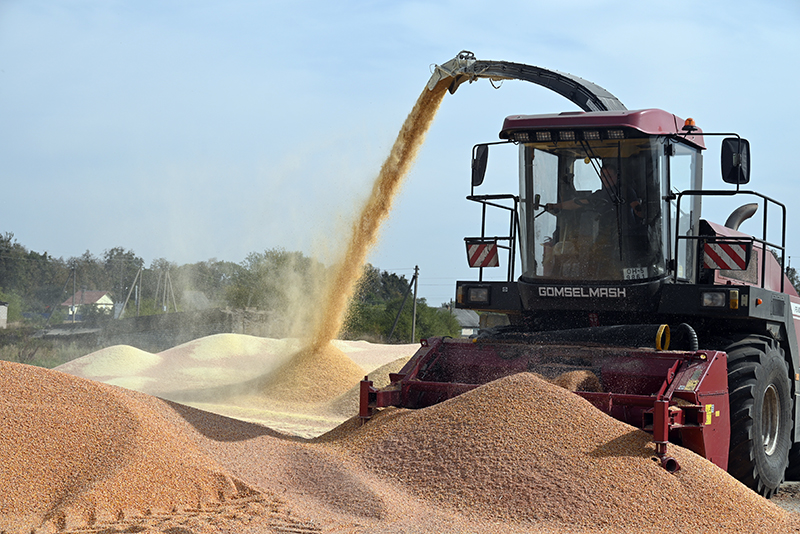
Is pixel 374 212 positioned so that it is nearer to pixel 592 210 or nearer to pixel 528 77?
pixel 528 77

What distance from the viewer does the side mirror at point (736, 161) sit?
6867 millimetres

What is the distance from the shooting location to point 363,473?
6.11 metres

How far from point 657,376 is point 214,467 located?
359 cm

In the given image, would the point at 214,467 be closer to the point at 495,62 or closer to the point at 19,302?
the point at 495,62

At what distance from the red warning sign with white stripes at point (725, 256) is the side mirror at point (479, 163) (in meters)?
2.25

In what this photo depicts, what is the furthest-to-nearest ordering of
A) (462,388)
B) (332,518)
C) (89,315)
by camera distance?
1. (89,315)
2. (462,388)
3. (332,518)

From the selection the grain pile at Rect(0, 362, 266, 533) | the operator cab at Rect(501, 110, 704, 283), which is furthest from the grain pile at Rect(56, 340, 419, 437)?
the operator cab at Rect(501, 110, 704, 283)

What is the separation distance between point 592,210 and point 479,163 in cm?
122

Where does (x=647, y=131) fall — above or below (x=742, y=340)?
above

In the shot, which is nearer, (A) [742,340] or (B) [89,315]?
(A) [742,340]

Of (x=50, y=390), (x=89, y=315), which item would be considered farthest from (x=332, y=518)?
(x=89, y=315)

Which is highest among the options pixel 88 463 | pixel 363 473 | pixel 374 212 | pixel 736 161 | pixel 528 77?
pixel 528 77

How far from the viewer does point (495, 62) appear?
1109 centimetres

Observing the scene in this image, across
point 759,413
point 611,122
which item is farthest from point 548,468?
point 611,122
